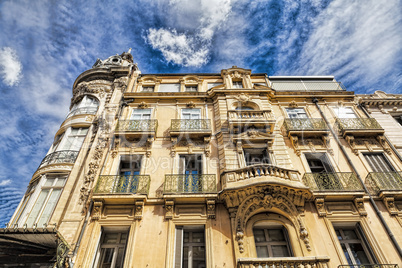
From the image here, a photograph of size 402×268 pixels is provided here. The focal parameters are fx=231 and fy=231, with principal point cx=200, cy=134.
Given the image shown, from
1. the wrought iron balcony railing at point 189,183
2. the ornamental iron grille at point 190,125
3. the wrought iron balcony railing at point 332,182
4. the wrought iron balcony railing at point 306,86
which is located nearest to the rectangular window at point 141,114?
the ornamental iron grille at point 190,125

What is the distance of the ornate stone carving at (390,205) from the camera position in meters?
9.27

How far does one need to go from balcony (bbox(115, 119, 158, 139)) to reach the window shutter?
5.06 meters

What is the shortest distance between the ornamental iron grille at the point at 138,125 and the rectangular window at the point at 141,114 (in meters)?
0.77

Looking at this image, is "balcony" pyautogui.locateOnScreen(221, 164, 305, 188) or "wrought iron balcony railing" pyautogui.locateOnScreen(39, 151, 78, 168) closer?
"balcony" pyautogui.locateOnScreen(221, 164, 305, 188)

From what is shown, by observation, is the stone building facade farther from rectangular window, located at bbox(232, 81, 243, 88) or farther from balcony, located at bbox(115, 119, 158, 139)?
rectangular window, located at bbox(232, 81, 243, 88)

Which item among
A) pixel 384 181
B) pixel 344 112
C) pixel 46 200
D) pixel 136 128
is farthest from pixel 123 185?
pixel 344 112

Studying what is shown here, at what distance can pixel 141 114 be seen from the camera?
1367 cm

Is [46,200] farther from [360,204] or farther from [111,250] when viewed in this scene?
[360,204]

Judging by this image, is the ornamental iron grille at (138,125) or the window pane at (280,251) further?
the ornamental iron grille at (138,125)

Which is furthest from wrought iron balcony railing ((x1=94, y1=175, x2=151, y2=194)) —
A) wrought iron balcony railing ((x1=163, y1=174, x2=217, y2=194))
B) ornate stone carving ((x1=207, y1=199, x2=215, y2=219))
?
ornate stone carving ((x1=207, y1=199, x2=215, y2=219))

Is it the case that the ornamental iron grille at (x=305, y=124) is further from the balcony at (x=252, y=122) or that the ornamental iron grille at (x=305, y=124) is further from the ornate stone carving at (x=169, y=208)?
the ornate stone carving at (x=169, y=208)

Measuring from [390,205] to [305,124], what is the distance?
16.8 feet

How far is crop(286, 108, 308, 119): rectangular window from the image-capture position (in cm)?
1371

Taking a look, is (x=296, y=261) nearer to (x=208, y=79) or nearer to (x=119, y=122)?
(x=119, y=122)
